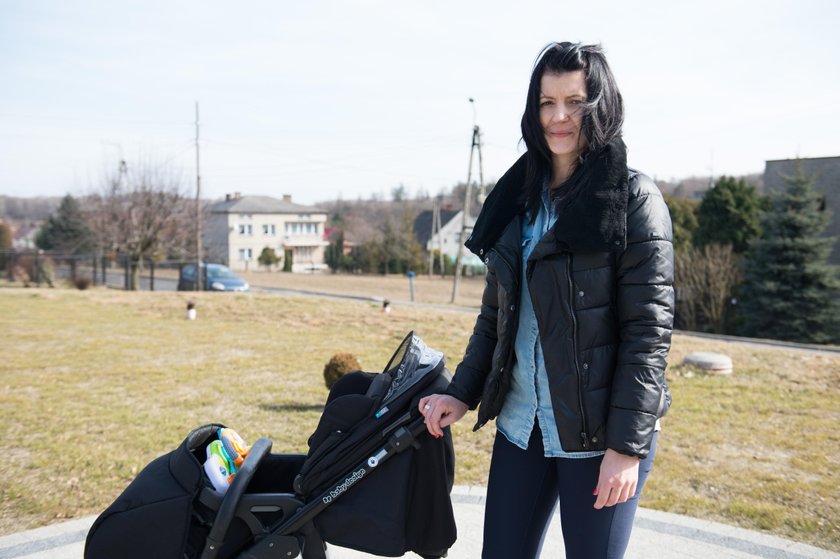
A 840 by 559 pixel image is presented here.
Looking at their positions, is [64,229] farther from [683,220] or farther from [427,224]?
[683,220]

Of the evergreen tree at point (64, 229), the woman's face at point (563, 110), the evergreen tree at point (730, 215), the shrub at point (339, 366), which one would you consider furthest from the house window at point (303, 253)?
the woman's face at point (563, 110)

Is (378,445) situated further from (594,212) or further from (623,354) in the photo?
(594,212)

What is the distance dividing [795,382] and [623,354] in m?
8.16

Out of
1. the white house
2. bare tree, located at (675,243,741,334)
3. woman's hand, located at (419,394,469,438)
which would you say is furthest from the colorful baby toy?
the white house

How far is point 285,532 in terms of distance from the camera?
2557mm

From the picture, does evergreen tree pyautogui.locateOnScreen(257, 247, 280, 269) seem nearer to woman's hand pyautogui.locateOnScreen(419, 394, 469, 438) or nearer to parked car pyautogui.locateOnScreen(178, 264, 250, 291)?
parked car pyautogui.locateOnScreen(178, 264, 250, 291)

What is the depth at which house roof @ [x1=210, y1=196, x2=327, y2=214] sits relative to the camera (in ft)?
228

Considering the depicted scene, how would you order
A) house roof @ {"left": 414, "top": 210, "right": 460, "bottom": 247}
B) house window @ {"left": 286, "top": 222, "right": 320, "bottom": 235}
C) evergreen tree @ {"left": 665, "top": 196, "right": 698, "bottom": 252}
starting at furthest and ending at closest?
house window @ {"left": 286, "top": 222, "right": 320, "bottom": 235}
house roof @ {"left": 414, "top": 210, "right": 460, "bottom": 247}
evergreen tree @ {"left": 665, "top": 196, "right": 698, "bottom": 252}

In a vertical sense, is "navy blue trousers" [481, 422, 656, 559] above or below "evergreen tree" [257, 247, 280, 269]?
above

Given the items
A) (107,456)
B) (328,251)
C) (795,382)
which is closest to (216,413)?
(107,456)

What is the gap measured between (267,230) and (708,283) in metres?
55.6

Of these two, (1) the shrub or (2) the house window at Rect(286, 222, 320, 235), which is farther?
(2) the house window at Rect(286, 222, 320, 235)

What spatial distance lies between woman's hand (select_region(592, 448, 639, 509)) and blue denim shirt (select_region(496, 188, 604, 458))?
0.12 m

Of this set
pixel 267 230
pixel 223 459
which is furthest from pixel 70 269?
pixel 267 230
